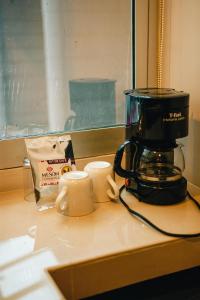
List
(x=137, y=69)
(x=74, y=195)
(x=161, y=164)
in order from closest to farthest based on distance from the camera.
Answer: (x=74, y=195), (x=161, y=164), (x=137, y=69)

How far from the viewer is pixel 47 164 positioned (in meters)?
1.03

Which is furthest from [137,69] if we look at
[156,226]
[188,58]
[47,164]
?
[156,226]

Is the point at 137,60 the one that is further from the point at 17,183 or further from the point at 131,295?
the point at 131,295

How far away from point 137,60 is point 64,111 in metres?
0.29

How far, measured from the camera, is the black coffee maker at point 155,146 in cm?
94

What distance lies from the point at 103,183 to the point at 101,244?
0.79 ft

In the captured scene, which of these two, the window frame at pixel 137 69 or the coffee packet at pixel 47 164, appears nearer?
the coffee packet at pixel 47 164

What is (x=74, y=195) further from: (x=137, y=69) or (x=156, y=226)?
(x=137, y=69)

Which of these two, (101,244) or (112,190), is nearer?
(101,244)

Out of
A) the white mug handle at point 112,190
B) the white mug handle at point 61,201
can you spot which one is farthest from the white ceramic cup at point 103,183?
the white mug handle at point 61,201

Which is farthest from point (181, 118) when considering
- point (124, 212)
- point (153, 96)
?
point (124, 212)

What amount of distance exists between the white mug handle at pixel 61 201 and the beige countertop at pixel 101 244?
23 mm

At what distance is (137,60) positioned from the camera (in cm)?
126

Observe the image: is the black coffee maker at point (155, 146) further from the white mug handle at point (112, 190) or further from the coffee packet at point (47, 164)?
the coffee packet at point (47, 164)
